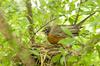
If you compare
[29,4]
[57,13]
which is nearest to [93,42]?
[57,13]

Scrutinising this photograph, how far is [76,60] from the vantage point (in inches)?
47.8

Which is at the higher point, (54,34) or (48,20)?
(48,20)

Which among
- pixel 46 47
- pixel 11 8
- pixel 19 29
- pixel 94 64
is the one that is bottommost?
pixel 94 64

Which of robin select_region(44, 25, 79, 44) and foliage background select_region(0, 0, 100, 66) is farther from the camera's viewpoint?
robin select_region(44, 25, 79, 44)

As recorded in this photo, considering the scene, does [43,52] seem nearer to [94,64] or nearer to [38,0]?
[94,64]

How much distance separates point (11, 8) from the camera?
1766 millimetres

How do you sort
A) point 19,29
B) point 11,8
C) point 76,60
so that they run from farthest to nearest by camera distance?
point 11,8
point 19,29
point 76,60

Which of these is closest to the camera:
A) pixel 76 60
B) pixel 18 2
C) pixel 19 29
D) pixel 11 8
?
pixel 76 60

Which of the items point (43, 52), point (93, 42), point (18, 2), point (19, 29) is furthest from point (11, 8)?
point (93, 42)

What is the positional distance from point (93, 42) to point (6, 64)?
1.86 ft

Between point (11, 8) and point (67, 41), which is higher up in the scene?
point (11, 8)

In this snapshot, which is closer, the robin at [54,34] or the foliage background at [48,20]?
the foliage background at [48,20]

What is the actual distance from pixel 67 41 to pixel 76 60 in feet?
0.67

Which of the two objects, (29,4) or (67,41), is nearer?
(67,41)
